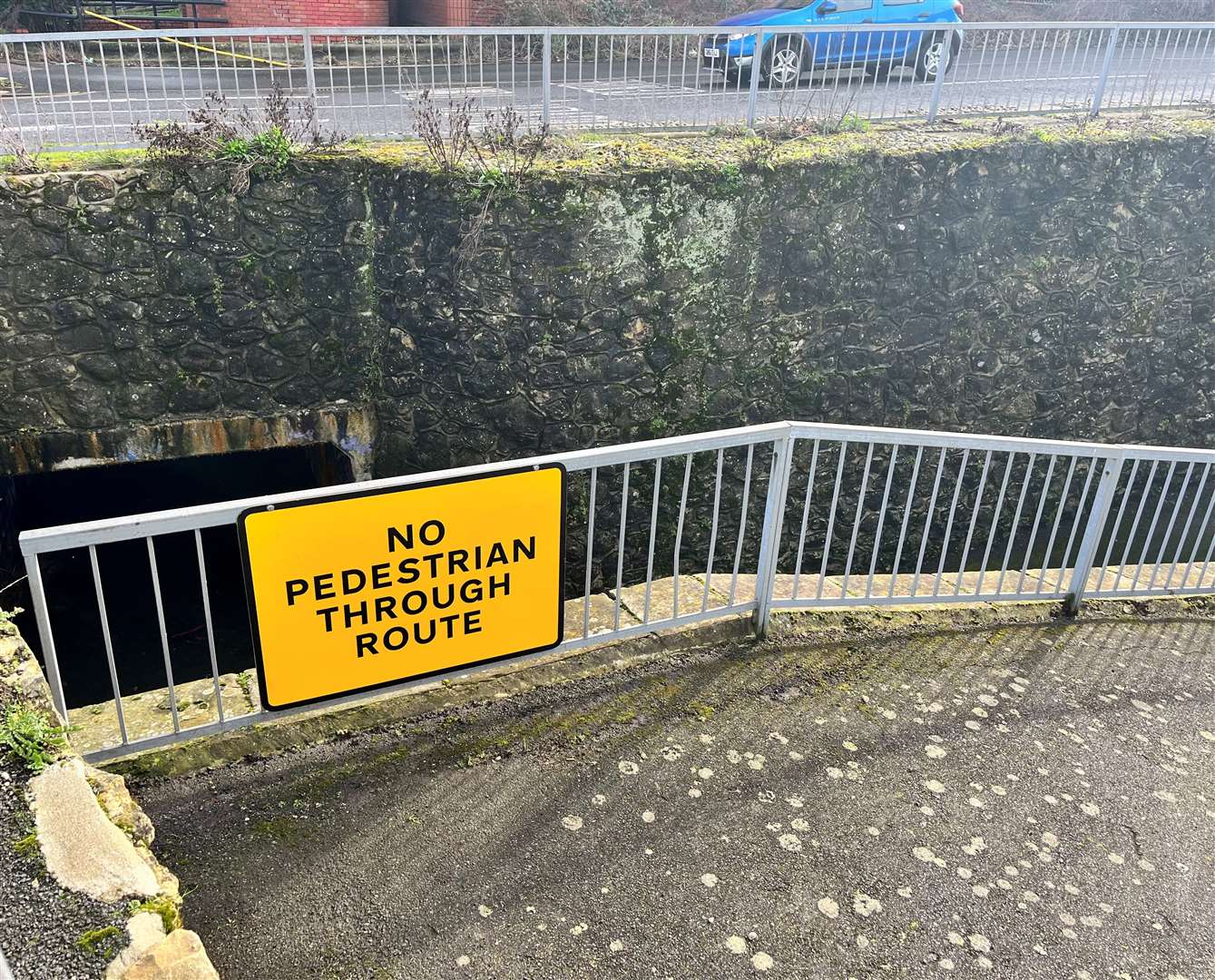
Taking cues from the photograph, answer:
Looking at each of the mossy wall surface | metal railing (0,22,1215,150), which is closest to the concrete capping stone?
the mossy wall surface

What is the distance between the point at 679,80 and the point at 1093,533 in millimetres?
6038

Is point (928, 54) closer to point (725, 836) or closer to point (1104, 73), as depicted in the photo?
point (1104, 73)

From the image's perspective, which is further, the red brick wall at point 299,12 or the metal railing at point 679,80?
the red brick wall at point 299,12

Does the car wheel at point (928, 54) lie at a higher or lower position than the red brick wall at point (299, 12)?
lower

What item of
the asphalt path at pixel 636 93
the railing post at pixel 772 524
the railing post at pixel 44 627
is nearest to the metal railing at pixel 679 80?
the asphalt path at pixel 636 93

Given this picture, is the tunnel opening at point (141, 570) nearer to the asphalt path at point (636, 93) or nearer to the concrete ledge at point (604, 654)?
the asphalt path at point (636, 93)

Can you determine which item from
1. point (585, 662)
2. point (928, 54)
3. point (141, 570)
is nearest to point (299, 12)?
point (141, 570)

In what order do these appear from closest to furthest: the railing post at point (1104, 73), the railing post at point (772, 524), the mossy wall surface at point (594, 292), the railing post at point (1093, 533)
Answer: the railing post at point (772, 524) < the railing post at point (1093, 533) < the mossy wall surface at point (594, 292) < the railing post at point (1104, 73)

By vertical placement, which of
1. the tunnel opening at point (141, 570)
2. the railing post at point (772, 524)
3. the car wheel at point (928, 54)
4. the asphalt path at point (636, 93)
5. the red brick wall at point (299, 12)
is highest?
the red brick wall at point (299, 12)

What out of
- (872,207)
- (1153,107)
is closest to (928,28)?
(872,207)

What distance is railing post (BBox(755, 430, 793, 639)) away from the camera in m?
4.07

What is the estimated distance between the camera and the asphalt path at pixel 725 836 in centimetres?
279

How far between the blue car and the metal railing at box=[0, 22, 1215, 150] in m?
0.04

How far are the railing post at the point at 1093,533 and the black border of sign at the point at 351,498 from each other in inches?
110
